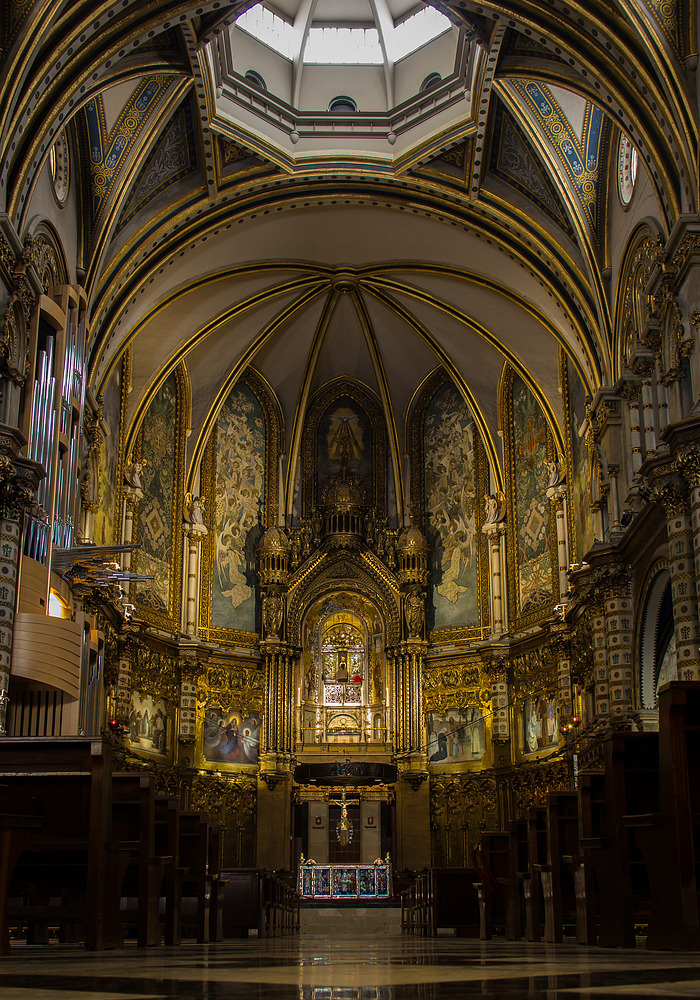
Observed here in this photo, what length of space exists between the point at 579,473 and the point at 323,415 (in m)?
8.90

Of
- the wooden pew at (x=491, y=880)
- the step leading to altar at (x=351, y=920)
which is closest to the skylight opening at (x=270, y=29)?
the wooden pew at (x=491, y=880)

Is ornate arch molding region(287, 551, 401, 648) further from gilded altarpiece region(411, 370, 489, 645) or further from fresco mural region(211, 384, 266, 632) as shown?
fresco mural region(211, 384, 266, 632)

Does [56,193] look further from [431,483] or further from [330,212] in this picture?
[431,483]

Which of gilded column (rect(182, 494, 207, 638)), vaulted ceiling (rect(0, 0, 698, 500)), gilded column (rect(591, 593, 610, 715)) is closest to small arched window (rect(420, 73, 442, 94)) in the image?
vaulted ceiling (rect(0, 0, 698, 500))

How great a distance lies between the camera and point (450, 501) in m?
28.1

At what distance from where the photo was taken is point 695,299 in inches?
592

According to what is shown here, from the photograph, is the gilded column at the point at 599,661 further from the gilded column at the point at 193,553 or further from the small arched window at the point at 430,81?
the small arched window at the point at 430,81

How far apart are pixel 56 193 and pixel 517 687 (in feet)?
49.1

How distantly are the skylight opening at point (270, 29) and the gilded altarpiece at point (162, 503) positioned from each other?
8.20m

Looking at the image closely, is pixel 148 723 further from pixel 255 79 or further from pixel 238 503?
pixel 255 79

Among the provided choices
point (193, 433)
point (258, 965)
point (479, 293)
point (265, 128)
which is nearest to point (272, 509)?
point (193, 433)

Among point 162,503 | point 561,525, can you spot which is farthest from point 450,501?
point 162,503

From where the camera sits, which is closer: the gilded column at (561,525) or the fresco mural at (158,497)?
the gilded column at (561,525)

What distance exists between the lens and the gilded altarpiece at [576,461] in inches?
878
